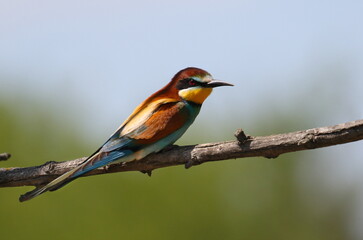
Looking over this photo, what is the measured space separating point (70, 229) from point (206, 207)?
2523mm

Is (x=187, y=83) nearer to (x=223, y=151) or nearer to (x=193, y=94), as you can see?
(x=193, y=94)

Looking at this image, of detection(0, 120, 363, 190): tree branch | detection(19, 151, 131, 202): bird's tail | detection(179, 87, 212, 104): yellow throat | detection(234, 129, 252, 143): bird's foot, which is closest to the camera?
detection(0, 120, 363, 190): tree branch

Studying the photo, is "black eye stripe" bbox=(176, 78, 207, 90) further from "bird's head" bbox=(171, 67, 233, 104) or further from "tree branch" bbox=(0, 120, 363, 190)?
"tree branch" bbox=(0, 120, 363, 190)

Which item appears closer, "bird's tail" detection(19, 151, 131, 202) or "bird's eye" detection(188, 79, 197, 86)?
"bird's tail" detection(19, 151, 131, 202)

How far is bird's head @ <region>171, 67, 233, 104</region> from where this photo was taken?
14.5 ft

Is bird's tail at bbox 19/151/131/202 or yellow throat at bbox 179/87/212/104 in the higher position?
yellow throat at bbox 179/87/212/104

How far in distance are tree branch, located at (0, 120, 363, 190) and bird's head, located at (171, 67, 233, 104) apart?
514 mm

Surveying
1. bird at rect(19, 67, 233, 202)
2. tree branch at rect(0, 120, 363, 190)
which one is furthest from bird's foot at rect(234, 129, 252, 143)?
bird at rect(19, 67, 233, 202)

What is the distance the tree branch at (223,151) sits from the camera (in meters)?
3.37

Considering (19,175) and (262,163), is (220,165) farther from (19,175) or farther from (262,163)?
(19,175)

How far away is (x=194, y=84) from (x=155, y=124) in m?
0.41

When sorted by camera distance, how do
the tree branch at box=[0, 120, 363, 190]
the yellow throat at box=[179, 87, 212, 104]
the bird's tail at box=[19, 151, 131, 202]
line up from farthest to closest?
the yellow throat at box=[179, 87, 212, 104], the bird's tail at box=[19, 151, 131, 202], the tree branch at box=[0, 120, 363, 190]

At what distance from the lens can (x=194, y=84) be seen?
447 cm

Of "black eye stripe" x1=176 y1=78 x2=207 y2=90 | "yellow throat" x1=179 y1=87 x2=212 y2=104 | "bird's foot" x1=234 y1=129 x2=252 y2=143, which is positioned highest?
"black eye stripe" x1=176 y1=78 x2=207 y2=90
